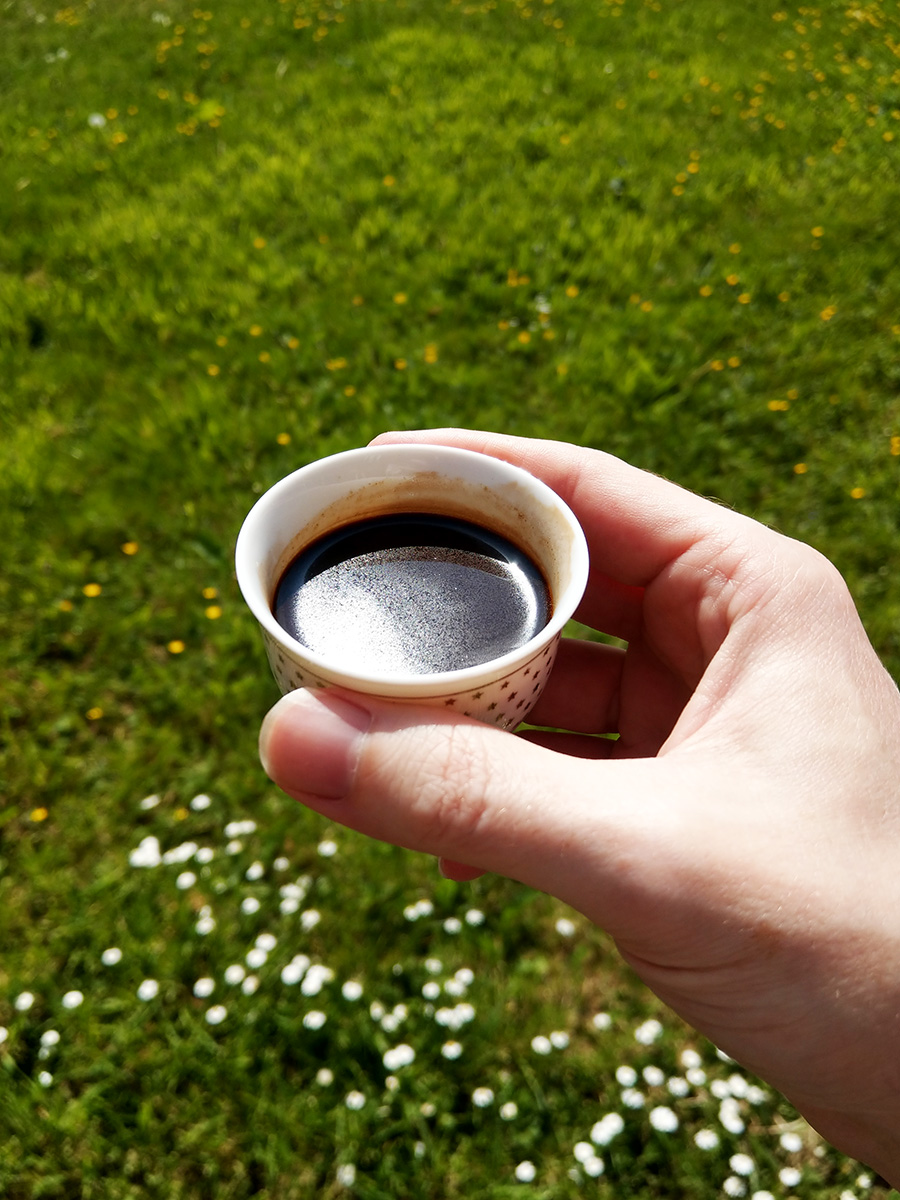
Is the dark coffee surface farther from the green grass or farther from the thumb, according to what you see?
the green grass

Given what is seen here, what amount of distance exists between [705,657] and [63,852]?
213 cm

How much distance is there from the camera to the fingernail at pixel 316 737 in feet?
4.54

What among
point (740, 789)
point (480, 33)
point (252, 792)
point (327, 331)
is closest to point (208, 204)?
point (327, 331)

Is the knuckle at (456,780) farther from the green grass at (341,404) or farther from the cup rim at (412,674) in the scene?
the green grass at (341,404)

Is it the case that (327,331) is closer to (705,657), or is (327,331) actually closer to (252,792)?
(252,792)

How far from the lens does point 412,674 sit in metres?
1.65

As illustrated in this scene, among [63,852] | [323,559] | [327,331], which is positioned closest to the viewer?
[323,559]

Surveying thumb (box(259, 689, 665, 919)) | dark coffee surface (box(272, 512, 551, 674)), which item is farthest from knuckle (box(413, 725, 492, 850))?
dark coffee surface (box(272, 512, 551, 674))

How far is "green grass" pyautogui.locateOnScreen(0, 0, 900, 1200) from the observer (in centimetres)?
237

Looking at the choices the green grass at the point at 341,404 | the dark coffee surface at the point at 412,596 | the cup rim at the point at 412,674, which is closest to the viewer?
the cup rim at the point at 412,674

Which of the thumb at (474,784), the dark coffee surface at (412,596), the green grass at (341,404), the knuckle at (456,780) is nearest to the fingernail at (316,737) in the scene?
the thumb at (474,784)

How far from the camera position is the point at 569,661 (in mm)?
2434

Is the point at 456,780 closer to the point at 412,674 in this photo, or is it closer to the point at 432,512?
the point at 412,674

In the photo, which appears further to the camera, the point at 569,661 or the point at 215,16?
the point at 215,16
